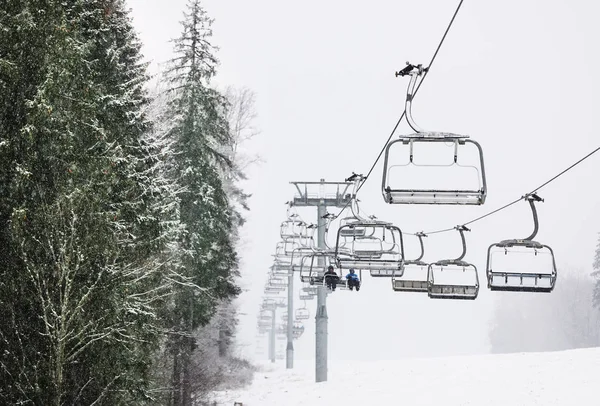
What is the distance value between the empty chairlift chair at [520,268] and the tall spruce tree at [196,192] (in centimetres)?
1241

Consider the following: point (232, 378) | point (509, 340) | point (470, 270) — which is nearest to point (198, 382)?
point (232, 378)

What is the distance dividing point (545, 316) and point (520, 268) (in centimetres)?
10133

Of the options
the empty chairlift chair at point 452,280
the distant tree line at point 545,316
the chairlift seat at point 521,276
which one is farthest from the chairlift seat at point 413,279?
the distant tree line at point 545,316

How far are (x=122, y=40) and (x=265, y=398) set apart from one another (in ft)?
57.9

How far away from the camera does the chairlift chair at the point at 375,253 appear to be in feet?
46.0

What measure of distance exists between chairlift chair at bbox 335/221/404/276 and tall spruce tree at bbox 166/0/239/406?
7278 mm

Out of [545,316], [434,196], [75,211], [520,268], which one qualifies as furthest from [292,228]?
[545,316]

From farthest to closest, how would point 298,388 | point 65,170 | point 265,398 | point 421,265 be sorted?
point 298,388, point 265,398, point 421,265, point 65,170

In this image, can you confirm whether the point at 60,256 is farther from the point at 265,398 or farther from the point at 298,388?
the point at 298,388

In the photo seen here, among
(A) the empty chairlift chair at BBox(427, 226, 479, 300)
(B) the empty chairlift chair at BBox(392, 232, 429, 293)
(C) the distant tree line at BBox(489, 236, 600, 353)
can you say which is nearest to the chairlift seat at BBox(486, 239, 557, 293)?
(A) the empty chairlift chair at BBox(427, 226, 479, 300)

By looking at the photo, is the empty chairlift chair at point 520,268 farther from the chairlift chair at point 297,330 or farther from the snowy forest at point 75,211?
the chairlift chair at point 297,330

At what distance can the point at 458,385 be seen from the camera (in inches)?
1031

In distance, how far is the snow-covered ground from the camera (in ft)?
76.6

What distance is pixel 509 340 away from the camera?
10775cm
